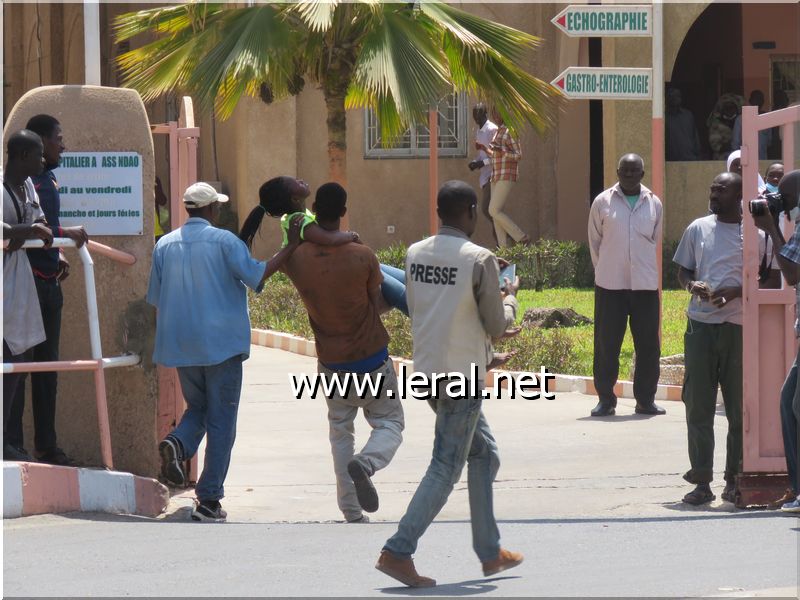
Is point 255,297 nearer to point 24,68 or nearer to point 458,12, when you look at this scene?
point 458,12

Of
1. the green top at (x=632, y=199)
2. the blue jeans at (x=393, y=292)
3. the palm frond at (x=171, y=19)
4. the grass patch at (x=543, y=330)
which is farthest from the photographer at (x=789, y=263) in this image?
the palm frond at (x=171, y=19)

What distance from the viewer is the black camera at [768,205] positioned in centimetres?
743

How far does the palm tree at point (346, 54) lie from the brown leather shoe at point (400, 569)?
811 cm

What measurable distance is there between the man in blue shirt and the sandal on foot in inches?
137

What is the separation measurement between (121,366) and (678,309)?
8359 millimetres

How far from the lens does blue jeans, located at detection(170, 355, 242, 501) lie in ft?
25.8

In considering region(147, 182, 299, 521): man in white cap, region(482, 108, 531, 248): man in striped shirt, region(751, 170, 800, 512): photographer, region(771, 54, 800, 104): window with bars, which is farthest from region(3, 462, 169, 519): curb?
region(771, 54, 800, 104): window with bars

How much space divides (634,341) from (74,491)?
190 inches

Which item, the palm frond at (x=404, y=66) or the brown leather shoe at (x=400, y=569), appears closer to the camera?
the brown leather shoe at (x=400, y=569)

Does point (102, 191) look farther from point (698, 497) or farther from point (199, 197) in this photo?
point (698, 497)

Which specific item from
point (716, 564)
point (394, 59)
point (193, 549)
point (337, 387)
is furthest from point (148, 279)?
point (394, 59)

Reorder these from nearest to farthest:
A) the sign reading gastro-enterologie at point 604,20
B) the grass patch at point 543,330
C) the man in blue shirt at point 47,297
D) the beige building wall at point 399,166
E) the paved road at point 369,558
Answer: the paved road at point 369,558 < the man in blue shirt at point 47,297 < the sign reading gastro-enterologie at point 604,20 < the grass patch at point 543,330 < the beige building wall at point 399,166

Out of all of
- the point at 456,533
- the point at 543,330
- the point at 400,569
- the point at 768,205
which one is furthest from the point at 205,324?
the point at 543,330

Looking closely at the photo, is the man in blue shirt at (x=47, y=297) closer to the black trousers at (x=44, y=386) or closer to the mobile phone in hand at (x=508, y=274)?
the black trousers at (x=44, y=386)
